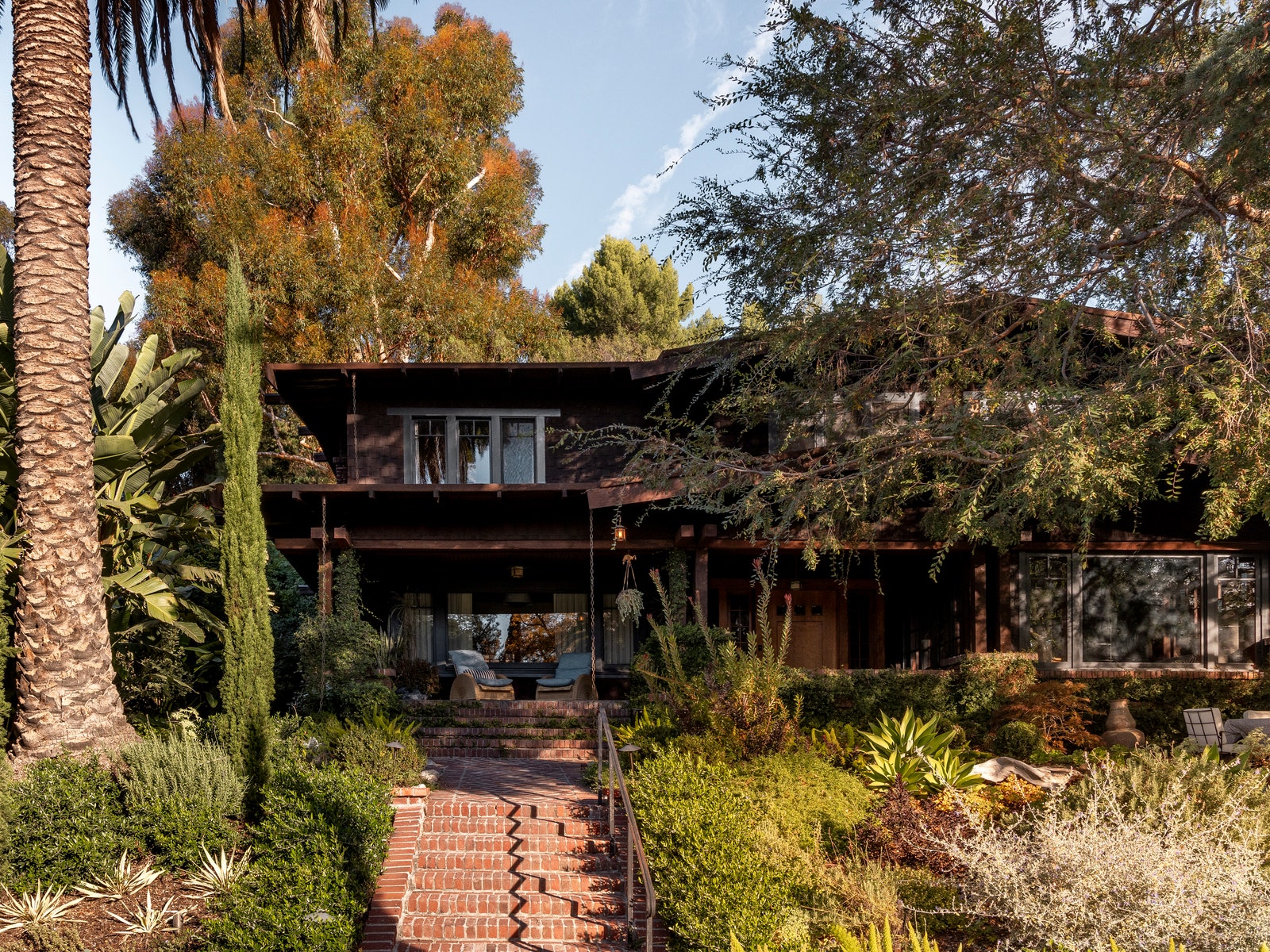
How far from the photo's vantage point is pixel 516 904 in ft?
25.6

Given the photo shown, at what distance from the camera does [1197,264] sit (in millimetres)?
10156

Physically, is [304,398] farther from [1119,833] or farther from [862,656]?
[1119,833]

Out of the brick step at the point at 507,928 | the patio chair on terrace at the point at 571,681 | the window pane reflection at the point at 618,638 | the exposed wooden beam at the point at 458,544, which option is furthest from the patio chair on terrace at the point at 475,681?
the brick step at the point at 507,928

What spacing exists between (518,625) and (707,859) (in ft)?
38.5

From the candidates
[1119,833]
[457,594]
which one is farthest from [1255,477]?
[457,594]

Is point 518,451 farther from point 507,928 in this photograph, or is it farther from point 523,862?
point 507,928

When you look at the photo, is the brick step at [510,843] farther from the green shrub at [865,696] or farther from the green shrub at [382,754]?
the green shrub at [865,696]

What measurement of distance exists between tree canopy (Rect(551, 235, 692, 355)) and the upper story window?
16.0 m

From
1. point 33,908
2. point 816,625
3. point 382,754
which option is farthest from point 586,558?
point 33,908

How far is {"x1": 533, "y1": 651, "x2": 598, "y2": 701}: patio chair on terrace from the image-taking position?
15359mm

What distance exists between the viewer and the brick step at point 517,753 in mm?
12656

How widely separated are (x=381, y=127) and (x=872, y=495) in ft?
68.8

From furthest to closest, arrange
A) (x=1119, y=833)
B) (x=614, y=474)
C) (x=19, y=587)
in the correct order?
1. (x=614, y=474)
2. (x=19, y=587)
3. (x=1119, y=833)

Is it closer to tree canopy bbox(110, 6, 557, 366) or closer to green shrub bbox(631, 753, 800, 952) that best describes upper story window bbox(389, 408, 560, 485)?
green shrub bbox(631, 753, 800, 952)
